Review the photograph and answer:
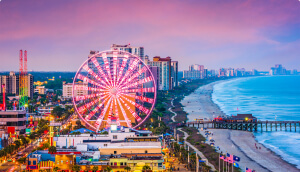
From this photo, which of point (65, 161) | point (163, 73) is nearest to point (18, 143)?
point (65, 161)

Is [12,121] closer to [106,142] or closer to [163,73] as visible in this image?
[106,142]

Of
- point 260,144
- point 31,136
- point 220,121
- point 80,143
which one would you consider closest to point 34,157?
point 80,143

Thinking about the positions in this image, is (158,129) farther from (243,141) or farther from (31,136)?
(31,136)

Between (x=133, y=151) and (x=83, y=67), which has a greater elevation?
(x=83, y=67)

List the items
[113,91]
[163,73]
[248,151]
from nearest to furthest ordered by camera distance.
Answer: [113,91], [248,151], [163,73]

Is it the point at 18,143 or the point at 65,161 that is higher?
the point at 65,161

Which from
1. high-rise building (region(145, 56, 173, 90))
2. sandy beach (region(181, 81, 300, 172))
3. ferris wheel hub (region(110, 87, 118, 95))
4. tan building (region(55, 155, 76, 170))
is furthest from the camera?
high-rise building (region(145, 56, 173, 90))

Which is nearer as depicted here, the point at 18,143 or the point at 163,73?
the point at 18,143

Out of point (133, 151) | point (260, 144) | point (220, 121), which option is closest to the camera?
point (133, 151)

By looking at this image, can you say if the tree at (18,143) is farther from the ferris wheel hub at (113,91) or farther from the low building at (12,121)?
the ferris wheel hub at (113,91)

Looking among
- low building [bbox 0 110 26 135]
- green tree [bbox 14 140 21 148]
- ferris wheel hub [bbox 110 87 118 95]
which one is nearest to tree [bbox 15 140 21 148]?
green tree [bbox 14 140 21 148]

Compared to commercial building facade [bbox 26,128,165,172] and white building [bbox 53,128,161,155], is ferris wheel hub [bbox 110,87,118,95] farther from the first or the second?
commercial building facade [bbox 26,128,165,172]
